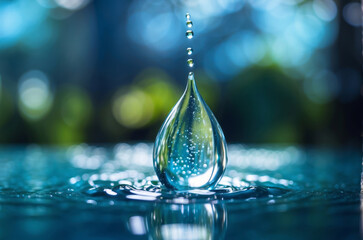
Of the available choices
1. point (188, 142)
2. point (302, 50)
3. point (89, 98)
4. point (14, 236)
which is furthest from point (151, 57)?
point (14, 236)

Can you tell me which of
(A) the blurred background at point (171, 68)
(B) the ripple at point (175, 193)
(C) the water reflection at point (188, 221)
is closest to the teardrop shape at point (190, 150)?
(B) the ripple at point (175, 193)

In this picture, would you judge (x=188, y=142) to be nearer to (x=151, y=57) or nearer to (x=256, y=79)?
(x=256, y=79)

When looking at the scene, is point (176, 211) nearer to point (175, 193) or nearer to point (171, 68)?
point (175, 193)

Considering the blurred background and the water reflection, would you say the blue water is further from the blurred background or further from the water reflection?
the blurred background

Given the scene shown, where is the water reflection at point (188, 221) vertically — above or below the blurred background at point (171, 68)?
below

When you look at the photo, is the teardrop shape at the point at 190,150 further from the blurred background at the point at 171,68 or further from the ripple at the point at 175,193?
the blurred background at the point at 171,68

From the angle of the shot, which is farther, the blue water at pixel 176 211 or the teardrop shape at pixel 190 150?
the teardrop shape at pixel 190 150

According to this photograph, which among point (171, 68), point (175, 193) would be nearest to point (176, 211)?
point (175, 193)
